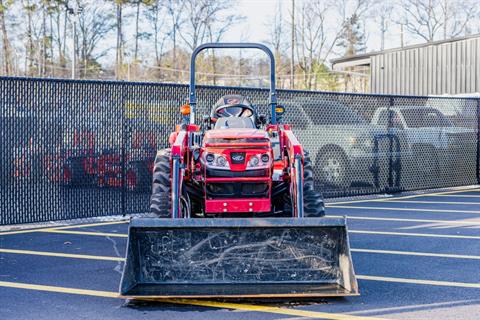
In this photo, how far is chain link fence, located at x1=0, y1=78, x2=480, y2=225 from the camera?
987cm

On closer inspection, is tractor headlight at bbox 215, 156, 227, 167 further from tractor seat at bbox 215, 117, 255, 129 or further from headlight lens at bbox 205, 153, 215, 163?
tractor seat at bbox 215, 117, 255, 129

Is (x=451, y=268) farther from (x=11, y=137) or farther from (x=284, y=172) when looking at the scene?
(x=11, y=137)

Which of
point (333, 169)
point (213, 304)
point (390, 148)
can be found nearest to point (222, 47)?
point (213, 304)

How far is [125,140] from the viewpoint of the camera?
10.9 meters

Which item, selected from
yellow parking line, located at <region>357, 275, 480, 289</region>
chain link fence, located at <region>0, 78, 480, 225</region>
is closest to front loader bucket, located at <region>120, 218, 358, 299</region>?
yellow parking line, located at <region>357, 275, 480, 289</region>

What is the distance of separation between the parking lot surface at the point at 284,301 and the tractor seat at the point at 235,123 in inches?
72.5

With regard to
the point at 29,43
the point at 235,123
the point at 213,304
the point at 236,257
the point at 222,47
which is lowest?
the point at 213,304

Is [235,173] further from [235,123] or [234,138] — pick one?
[235,123]

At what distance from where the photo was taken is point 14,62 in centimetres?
5125

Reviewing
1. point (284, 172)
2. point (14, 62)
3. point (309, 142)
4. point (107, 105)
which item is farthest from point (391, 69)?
point (14, 62)

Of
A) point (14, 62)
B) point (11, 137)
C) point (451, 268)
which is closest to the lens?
point (451, 268)

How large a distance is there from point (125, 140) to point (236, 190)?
3.94m

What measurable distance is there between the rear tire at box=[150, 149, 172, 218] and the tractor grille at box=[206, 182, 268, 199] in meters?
0.54

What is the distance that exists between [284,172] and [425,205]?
585cm
